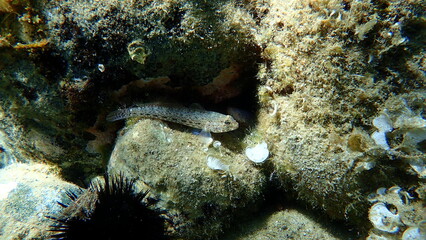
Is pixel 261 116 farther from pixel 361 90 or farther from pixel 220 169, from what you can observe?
pixel 361 90

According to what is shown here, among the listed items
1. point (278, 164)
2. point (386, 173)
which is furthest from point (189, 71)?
point (386, 173)

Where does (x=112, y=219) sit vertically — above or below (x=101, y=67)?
Result: below

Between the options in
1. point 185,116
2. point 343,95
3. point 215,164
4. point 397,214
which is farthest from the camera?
point 185,116

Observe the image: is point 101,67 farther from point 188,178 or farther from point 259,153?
point 259,153

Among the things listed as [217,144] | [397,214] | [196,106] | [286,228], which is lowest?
[286,228]

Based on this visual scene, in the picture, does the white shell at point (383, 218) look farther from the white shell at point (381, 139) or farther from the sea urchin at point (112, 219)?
the sea urchin at point (112, 219)

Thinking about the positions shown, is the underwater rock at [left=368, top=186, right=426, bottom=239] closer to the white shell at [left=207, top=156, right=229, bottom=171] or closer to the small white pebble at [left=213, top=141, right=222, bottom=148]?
the white shell at [left=207, top=156, right=229, bottom=171]

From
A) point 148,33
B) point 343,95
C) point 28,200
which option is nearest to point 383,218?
point 343,95
